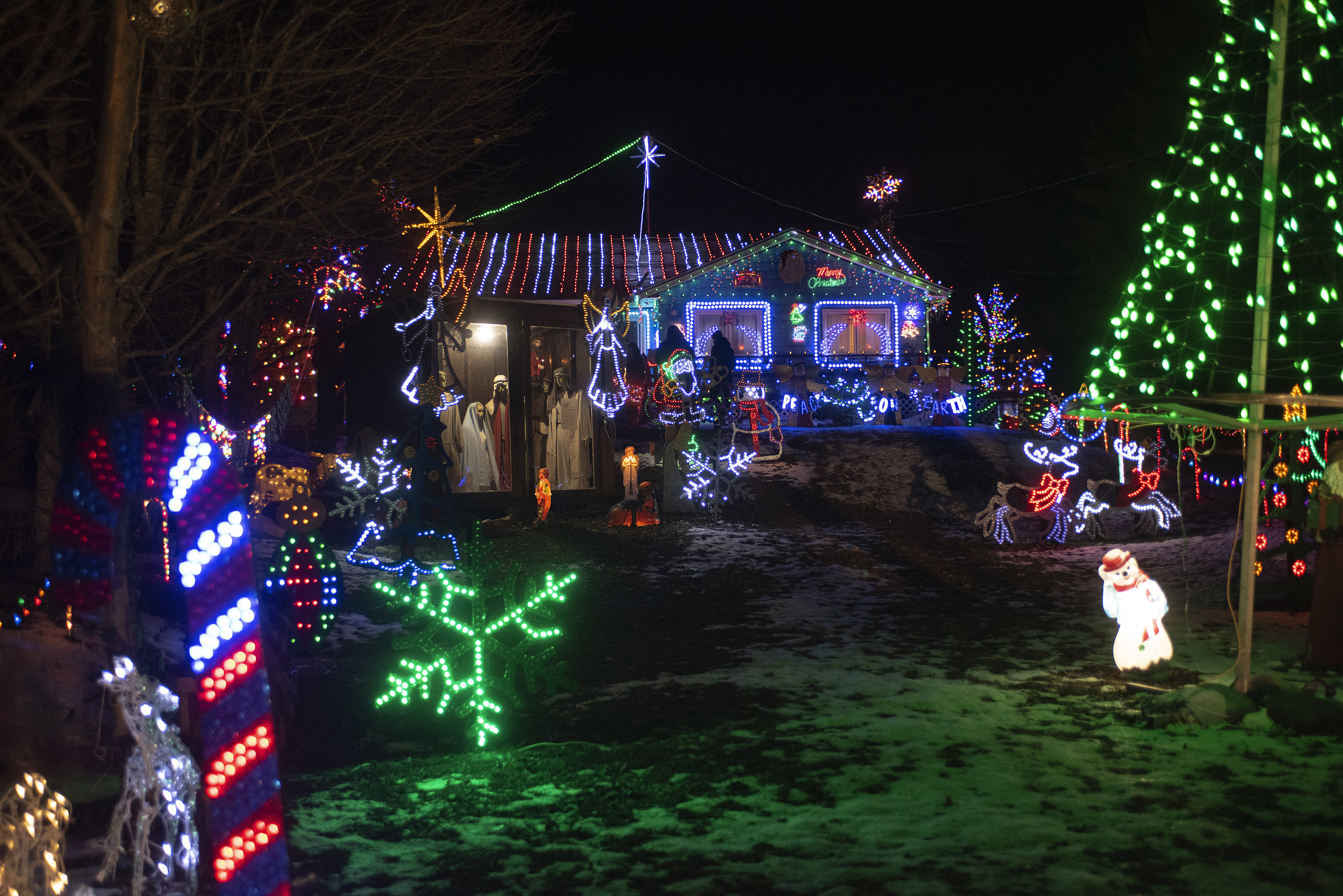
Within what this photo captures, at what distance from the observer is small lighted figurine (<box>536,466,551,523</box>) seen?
50.2 ft

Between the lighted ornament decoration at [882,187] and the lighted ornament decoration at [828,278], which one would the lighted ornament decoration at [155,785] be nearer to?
the lighted ornament decoration at [828,278]

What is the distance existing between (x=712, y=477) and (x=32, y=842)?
14.0m

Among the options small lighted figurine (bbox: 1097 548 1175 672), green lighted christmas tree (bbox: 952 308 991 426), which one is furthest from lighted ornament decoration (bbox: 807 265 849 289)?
small lighted figurine (bbox: 1097 548 1175 672)

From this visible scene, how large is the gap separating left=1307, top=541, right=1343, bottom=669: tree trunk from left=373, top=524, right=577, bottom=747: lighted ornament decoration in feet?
17.4

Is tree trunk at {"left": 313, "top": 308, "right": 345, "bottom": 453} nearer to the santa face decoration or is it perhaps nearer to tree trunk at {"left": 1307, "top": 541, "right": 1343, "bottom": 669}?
the santa face decoration

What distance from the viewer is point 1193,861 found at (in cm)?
412

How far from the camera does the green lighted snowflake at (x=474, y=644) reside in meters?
6.29

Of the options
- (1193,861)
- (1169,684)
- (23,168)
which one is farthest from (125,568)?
(1169,684)

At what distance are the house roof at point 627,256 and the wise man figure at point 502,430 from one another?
16.2ft

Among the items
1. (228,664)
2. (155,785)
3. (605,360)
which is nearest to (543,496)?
(605,360)

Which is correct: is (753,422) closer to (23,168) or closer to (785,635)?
(785,635)

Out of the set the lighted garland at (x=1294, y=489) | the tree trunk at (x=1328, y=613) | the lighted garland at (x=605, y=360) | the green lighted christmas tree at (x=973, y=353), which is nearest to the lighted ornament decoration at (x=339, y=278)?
the lighted garland at (x=605, y=360)

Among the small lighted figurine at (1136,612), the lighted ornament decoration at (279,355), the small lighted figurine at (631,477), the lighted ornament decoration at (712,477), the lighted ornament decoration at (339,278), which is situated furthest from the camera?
the lighted ornament decoration at (712,477)

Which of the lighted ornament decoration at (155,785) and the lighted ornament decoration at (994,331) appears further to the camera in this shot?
the lighted ornament decoration at (994,331)
